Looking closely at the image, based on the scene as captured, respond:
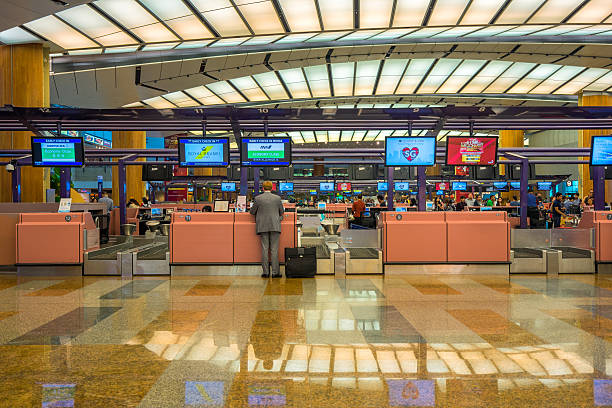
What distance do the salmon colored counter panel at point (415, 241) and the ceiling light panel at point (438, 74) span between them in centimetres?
1737

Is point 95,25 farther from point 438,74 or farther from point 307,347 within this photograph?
point 438,74

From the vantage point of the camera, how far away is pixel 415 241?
30.9ft

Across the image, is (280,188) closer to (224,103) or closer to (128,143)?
(224,103)

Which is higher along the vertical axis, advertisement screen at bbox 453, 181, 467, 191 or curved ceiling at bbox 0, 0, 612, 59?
curved ceiling at bbox 0, 0, 612, 59

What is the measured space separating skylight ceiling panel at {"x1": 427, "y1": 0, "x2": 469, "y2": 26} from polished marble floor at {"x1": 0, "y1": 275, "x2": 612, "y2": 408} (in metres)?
12.7

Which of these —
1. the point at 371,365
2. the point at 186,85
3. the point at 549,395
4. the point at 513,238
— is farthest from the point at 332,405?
the point at 186,85

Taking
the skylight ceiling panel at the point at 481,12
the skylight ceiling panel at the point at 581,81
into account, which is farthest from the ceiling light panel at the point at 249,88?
the skylight ceiling panel at the point at 581,81

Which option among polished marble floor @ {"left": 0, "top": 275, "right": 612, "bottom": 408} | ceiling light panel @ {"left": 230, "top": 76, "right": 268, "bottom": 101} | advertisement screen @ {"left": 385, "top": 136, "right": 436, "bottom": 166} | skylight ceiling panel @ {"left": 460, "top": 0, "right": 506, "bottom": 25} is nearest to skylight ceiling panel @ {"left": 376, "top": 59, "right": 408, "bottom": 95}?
skylight ceiling panel @ {"left": 460, "top": 0, "right": 506, "bottom": 25}

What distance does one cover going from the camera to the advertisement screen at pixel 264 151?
10.7 metres

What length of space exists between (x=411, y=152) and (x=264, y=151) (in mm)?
3465

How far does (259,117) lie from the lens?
10.7 metres

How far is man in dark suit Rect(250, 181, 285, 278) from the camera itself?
8758mm

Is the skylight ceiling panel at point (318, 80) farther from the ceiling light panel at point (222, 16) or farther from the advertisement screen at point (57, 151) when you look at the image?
the advertisement screen at point (57, 151)

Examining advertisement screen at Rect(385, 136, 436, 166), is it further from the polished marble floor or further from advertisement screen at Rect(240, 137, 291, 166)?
the polished marble floor
